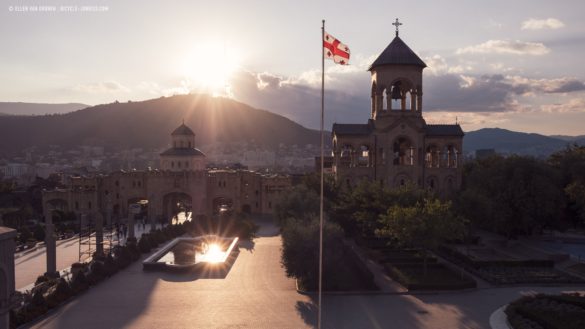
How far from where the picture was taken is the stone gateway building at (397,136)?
54.2 metres

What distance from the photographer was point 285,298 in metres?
30.0

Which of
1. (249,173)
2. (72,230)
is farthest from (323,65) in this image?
(249,173)

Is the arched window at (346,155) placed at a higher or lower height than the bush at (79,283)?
higher

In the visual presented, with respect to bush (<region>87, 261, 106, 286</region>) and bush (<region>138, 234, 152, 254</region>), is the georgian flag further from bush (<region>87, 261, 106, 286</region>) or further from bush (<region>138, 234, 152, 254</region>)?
bush (<region>138, 234, 152, 254</region>)

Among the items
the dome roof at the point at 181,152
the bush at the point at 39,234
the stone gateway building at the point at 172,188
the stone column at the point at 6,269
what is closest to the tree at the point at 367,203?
the stone gateway building at the point at 172,188

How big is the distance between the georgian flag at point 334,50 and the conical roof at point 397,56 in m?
31.6

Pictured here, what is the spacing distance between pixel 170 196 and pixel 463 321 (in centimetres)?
5202

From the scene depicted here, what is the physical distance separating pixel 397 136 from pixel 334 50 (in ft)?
105

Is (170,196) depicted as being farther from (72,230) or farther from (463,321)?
(463,321)

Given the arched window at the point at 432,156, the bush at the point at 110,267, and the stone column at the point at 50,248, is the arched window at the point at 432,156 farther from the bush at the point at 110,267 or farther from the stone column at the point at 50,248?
the stone column at the point at 50,248

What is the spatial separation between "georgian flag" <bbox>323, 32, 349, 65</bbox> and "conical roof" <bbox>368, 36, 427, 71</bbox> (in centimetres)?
3160

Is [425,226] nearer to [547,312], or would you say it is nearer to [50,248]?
[547,312]

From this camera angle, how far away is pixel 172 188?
69438 mm

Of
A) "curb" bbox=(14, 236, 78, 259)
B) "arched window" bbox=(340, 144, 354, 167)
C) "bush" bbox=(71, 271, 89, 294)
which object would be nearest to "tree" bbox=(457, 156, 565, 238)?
"arched window" bbox=(340, 144, 354, 167)
